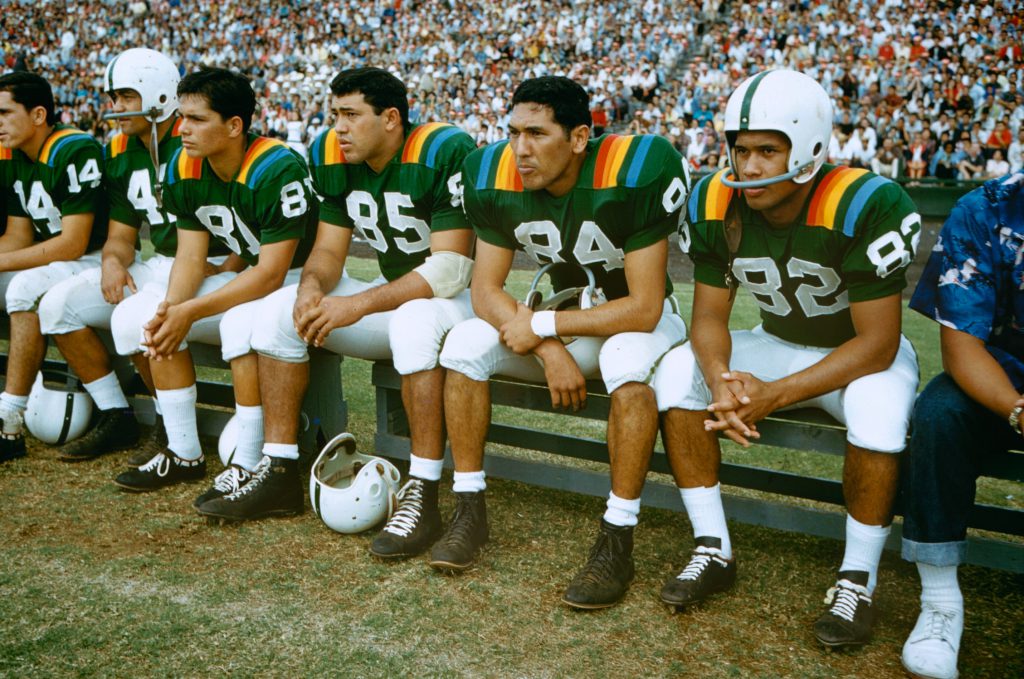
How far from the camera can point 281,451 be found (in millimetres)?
3449

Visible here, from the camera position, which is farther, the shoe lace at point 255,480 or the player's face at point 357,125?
the player's face at point 357,125

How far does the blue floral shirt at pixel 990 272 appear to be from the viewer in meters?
2.57

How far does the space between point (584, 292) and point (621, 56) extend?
60.7 feet

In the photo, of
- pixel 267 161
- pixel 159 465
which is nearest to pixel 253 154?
pixel 267 161

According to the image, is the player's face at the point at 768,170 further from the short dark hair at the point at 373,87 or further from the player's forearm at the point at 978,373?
the short dark hair at the point at 373,87

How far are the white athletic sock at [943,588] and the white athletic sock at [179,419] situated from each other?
2788 mm

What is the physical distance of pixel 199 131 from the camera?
3688 millimetres

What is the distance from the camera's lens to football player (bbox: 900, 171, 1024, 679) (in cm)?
245

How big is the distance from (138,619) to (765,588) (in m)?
1.90

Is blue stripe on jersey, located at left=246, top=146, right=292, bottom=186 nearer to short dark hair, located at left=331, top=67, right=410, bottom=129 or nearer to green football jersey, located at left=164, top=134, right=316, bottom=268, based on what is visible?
green football jersey, located at left=164, top=134, right=316, bottom=268

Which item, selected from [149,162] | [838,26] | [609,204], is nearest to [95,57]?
[838,26]

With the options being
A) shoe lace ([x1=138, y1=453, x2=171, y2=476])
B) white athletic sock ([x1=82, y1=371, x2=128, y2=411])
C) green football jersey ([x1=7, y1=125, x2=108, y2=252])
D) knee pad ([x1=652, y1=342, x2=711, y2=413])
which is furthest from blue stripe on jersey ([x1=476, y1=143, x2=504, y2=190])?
green football jersey ([x1=7, y1=125, x2=108, y2=252])

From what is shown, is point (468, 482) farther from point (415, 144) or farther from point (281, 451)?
point (415, 144)

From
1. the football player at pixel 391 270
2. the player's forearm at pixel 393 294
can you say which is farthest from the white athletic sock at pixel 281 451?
the player's forearm at pixel 393 294
